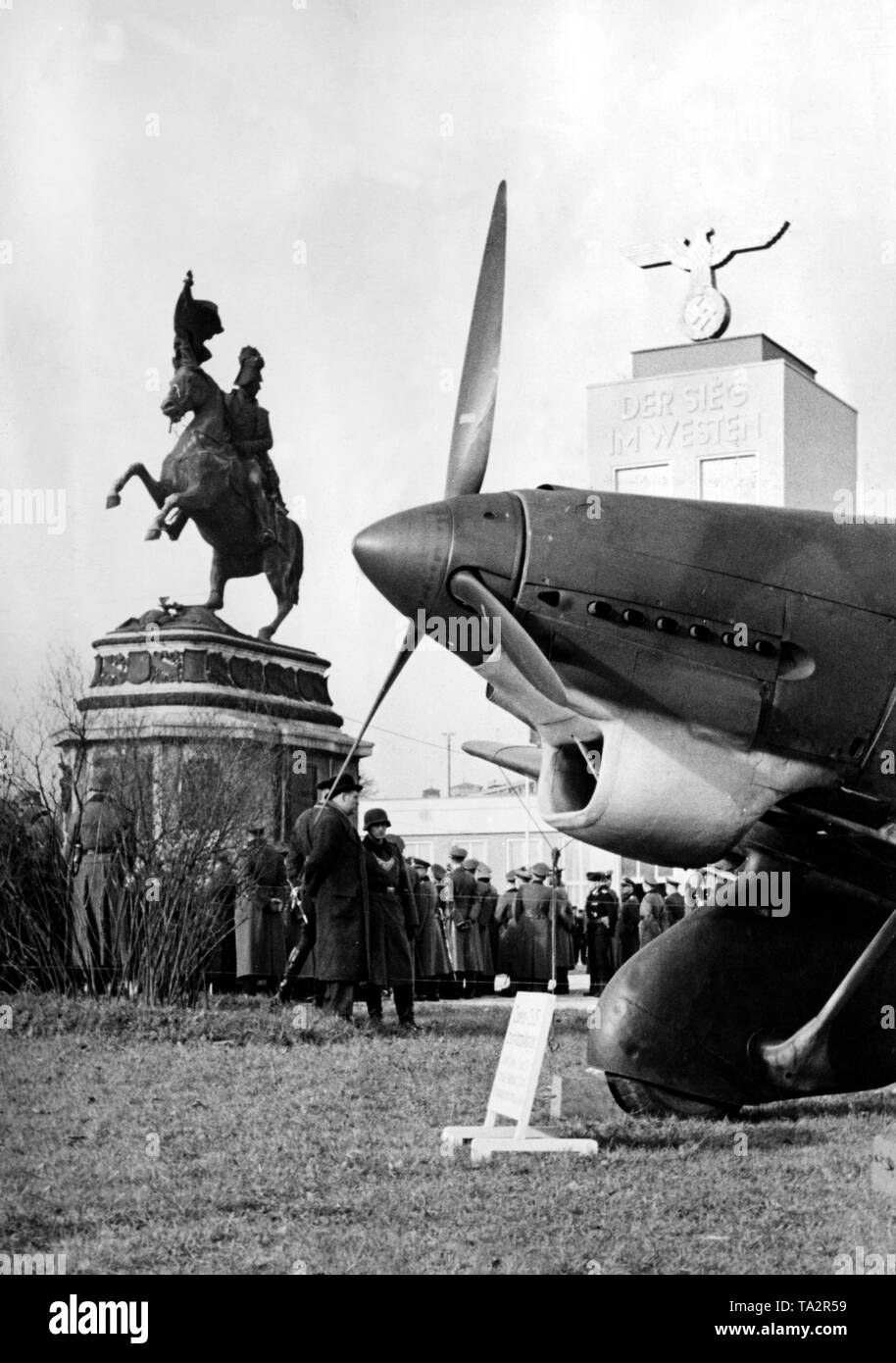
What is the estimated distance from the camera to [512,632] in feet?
22.6

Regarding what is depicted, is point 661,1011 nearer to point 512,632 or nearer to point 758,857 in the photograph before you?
point 758,857

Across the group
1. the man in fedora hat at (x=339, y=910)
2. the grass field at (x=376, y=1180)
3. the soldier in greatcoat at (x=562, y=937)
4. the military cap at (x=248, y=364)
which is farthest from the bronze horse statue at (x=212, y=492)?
the grass field at (x=376, y=1180)

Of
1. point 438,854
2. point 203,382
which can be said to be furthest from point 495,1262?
point 438,854

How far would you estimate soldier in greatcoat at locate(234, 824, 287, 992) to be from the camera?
14.7 m

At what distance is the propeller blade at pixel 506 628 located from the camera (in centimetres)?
688

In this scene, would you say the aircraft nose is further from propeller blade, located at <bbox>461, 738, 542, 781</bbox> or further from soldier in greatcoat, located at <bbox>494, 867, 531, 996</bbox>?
soldier in greatcoat, located at <bbox>494, 867, 531, 996</bbox>

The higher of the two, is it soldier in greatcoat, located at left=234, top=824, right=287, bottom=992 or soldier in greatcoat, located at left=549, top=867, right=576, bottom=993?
soldier in greatcoat, located at left=234, top=824, right=287, bottom=992

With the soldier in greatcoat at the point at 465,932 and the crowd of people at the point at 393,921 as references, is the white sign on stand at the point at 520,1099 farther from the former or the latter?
the soldier in greatcoat at the point at 465,932

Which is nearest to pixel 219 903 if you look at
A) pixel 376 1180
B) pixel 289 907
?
pixel 289 907

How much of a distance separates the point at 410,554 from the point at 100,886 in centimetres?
713

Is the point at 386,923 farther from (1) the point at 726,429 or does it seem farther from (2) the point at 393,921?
(1) the point at 726,429

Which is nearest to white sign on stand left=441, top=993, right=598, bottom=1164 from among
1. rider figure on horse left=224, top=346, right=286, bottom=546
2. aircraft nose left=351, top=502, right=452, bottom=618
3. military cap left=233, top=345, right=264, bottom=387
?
aircraft nose left=351, top=502, right=452, bottom=618

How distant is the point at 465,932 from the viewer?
60.7 ft

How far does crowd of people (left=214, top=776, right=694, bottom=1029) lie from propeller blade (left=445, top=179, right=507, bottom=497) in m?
1.99
